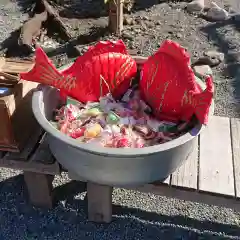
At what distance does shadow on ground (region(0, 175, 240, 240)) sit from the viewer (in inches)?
92.4

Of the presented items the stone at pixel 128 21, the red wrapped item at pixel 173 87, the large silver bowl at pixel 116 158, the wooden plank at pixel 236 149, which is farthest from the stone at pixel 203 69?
the large silver bowl at pixel 116 158

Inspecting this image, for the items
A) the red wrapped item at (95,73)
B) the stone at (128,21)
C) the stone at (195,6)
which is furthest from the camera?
the stone at (195,6)

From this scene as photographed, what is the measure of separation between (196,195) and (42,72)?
950 millimetres

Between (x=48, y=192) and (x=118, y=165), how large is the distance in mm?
694

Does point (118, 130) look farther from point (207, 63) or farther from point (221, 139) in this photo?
point (207, 63)

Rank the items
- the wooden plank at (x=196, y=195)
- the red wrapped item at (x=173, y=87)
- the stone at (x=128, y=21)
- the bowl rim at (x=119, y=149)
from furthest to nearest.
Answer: the stone at (x=128, y=21) → the wooden plank at (x=196, y=195) → the red wrapped item at (x=173, y=87) → the bowl rim at (x=119, y=149)

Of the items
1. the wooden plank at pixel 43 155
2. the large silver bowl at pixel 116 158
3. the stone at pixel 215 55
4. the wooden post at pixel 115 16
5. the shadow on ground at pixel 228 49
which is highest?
the large silver bowl at pixel 116 158

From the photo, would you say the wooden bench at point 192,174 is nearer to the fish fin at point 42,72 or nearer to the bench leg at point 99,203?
the bench leg at point 99,203

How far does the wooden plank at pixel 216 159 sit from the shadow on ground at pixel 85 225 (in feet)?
1.32

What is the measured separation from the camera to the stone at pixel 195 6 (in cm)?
462

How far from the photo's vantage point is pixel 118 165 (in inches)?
73.3

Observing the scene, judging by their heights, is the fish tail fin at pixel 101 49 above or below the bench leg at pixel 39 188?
above

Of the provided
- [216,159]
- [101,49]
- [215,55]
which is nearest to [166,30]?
[215,55]

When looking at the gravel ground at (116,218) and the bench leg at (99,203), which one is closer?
the bench leg at (99,203)
